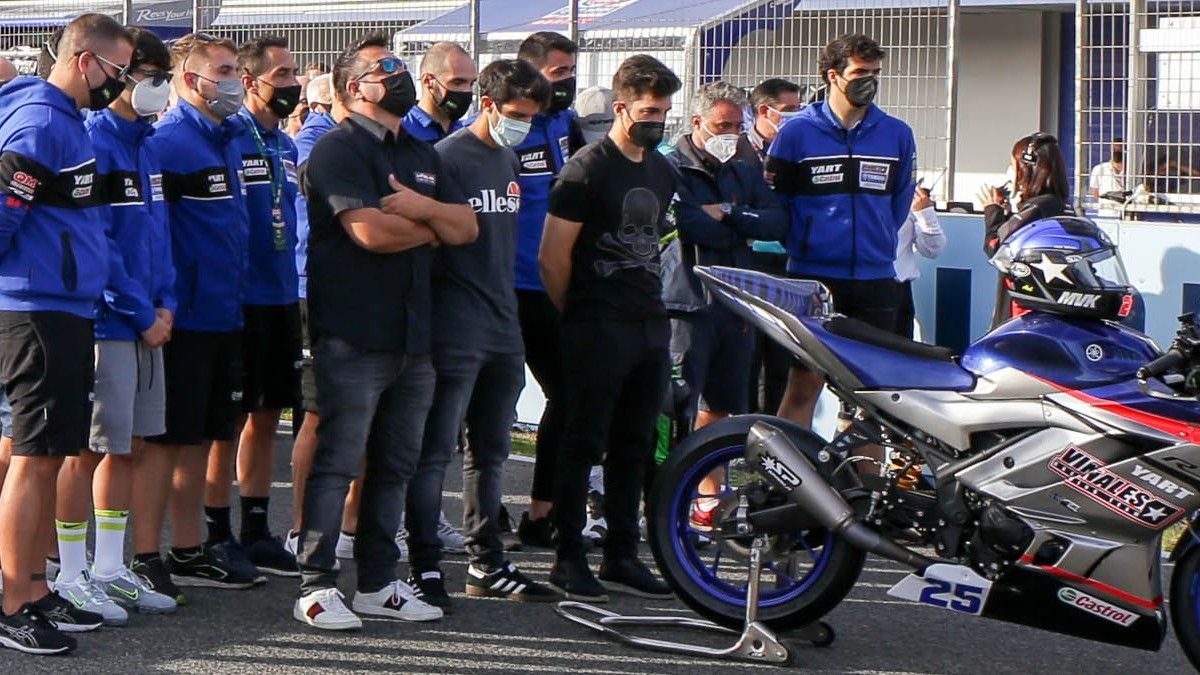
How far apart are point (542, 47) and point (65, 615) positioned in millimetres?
3235

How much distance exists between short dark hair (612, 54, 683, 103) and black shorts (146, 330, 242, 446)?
5.50 feet

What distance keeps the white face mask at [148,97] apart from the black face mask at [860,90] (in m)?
2.98

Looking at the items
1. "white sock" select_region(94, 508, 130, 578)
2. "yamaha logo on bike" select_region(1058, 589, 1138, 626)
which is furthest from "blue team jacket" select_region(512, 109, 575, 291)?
"yamaha logo on bike" select_region(1058, 589, 1138, 626)

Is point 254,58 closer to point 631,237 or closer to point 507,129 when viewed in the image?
point 507,129

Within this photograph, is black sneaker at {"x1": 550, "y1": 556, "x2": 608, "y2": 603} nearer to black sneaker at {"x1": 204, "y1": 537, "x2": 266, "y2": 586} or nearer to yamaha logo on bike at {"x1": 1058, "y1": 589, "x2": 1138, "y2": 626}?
black sneaker at {"x1": 204, "y1": 537, "x2": 266, "y2": 586}

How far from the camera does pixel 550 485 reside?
7.71 meters

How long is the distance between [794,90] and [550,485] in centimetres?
266

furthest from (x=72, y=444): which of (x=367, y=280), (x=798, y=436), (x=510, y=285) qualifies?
(x=798, y=436)

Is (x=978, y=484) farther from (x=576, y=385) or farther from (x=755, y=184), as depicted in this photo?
(x=755, y=184)

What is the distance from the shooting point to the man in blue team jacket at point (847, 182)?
26.0 ft

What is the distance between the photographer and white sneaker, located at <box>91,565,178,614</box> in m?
6.41

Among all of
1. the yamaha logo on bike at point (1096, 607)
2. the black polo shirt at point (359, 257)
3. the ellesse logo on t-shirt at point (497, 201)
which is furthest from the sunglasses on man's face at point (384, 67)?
the yamaha logo on bike at point (1096, 607)

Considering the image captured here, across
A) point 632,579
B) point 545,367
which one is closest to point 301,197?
point 545,367

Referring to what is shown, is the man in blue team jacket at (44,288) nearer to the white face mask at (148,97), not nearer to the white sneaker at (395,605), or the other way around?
the white face mask at (148,97)
